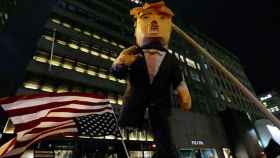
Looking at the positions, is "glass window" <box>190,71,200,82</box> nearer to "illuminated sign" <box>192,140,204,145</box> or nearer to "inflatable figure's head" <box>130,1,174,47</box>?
"illuminated sign" <box>192,140,204,145</box>

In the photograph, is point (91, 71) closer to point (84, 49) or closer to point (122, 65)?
point (84, 49)

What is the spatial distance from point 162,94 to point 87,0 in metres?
24.3

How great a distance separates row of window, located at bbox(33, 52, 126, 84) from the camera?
15303 mm

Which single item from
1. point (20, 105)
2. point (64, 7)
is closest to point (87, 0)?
point (64, 7)

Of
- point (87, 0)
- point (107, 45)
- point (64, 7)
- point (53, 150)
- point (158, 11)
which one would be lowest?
point (53, 150)

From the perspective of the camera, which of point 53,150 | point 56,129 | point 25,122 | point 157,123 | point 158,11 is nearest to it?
point 157,123

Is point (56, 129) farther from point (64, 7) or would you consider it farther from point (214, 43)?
point (214, 43)

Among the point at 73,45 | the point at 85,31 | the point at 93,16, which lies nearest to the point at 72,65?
the point at 73,45

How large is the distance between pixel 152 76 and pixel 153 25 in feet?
1.66

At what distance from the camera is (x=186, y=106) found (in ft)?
6.09

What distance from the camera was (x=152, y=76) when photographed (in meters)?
1.67

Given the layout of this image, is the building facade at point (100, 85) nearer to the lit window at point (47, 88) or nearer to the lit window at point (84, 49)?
the lit window at point (47, 88)

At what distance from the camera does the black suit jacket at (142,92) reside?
166cm

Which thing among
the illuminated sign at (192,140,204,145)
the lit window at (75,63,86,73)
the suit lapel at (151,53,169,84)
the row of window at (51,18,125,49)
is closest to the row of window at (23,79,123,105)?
the lit window at (75,63,86,73)
